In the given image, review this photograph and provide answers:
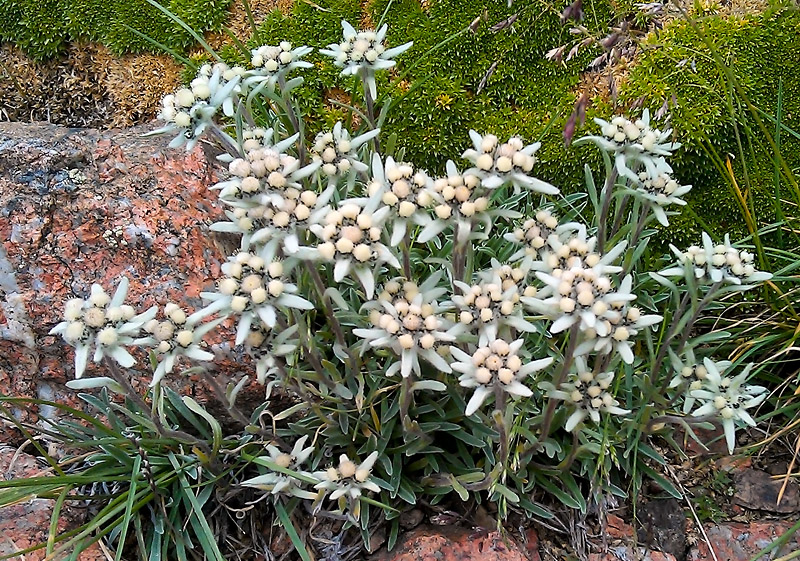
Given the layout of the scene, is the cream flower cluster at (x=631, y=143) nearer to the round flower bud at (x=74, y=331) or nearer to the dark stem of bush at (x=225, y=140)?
the dark stem of bush at (x=225, y=140)

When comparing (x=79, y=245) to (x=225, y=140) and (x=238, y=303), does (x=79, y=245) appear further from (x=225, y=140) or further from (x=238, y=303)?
(x=238, y=303)

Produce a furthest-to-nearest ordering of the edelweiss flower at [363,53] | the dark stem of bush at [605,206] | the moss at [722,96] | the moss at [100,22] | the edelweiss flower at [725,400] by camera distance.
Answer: the moss at [100,22]
the moss at [722,96]
the edelweiss flower at [363,53]
the dark stem of bush at [605,206]
the edelweiss flower at [725,400]

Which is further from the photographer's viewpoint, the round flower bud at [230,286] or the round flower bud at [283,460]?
the round flower bud at [283,460]

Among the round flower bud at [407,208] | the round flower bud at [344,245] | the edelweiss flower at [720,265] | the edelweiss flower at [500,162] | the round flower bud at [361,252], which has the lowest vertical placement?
the edelweiss flower at [720,265]

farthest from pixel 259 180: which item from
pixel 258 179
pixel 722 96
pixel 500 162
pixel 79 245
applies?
pixel 722 96

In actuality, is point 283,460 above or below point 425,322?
below

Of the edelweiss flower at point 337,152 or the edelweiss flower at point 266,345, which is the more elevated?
the edelweiss flower at point 337,152

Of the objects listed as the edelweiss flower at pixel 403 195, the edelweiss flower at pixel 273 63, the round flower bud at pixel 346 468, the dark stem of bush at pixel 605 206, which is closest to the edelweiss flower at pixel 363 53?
the edelweiss flower at pixel 273 63
